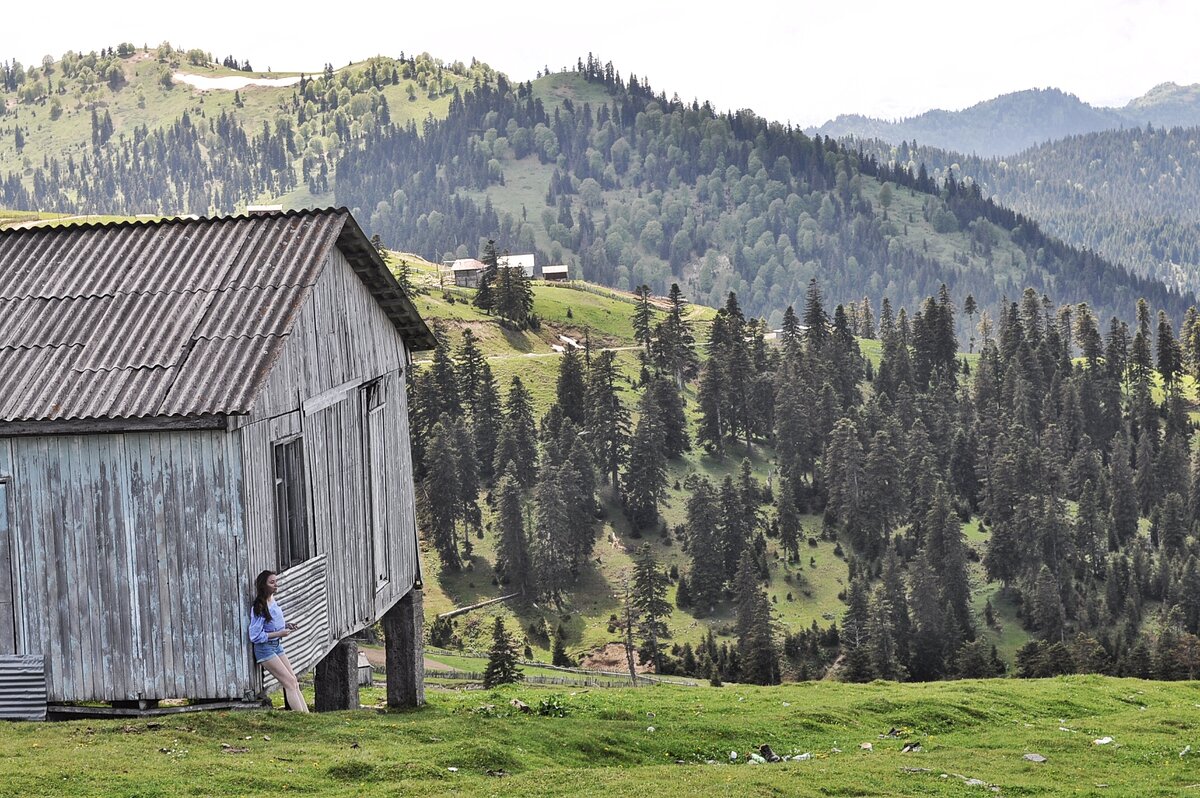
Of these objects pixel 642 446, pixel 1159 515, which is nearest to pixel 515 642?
pixel 642 446

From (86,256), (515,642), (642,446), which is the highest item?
(86,256)

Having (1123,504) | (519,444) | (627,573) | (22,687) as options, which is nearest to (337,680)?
(22,687)

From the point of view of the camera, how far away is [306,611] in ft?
81.0

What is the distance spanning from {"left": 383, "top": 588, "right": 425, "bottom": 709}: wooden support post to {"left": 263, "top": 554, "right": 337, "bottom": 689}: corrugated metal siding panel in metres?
5.50

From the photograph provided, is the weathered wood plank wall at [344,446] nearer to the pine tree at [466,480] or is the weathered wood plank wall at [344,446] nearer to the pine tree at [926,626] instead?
the pine tree at [926,626]

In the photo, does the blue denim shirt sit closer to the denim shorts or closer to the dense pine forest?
the denim shorts

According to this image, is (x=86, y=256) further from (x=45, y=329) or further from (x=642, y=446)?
(x=642, y=446)

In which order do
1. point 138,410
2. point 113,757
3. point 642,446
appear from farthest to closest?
point 642,446 < point 138,410 < point 113,757

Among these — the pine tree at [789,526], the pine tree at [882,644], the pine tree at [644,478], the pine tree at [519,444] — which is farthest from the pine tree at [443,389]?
the pine tree at [882,644]

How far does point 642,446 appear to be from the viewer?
148 metres

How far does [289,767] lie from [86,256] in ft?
37.7

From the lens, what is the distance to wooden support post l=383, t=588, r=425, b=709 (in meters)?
31.8

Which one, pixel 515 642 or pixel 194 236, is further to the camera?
pixel 515 642

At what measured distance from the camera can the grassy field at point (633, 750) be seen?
1988 centimetres
